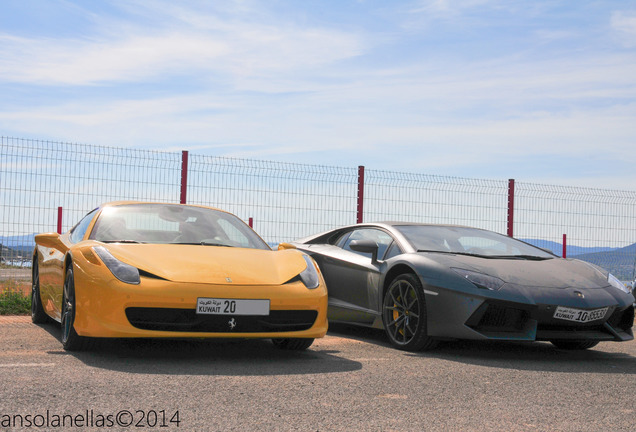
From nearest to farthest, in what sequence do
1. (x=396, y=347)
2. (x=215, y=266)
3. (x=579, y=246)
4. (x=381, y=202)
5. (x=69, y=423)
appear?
(x=69, y=423)
(x=215, y=266)
(x=396, y=347)
(x=381, y=202)
(x=579, y=246)

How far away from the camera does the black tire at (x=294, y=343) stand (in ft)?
19.0

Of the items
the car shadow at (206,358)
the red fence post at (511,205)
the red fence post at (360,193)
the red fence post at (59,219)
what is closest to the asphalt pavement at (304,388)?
the car shadow at (206,358)

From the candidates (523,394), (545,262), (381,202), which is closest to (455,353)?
(545,262)

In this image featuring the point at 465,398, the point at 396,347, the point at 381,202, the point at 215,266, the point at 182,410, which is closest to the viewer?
the point at 182,410

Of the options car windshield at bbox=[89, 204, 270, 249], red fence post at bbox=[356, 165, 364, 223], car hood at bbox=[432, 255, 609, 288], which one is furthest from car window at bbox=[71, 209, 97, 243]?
red fence post at bbox=[356, 165, 364, 223]

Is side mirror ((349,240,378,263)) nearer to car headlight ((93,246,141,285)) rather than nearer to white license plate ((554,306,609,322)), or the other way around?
white license plate ((554,306,609,322))

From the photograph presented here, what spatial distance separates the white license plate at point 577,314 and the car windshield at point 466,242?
0.96m

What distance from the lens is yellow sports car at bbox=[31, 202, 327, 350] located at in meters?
5.00

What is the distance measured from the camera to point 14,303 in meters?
8.52

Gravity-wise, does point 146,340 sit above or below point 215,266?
below

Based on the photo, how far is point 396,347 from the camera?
6312mm

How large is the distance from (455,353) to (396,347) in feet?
1.61

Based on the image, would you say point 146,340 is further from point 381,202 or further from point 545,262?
point 381,202

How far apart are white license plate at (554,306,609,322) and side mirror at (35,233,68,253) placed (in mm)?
3802
